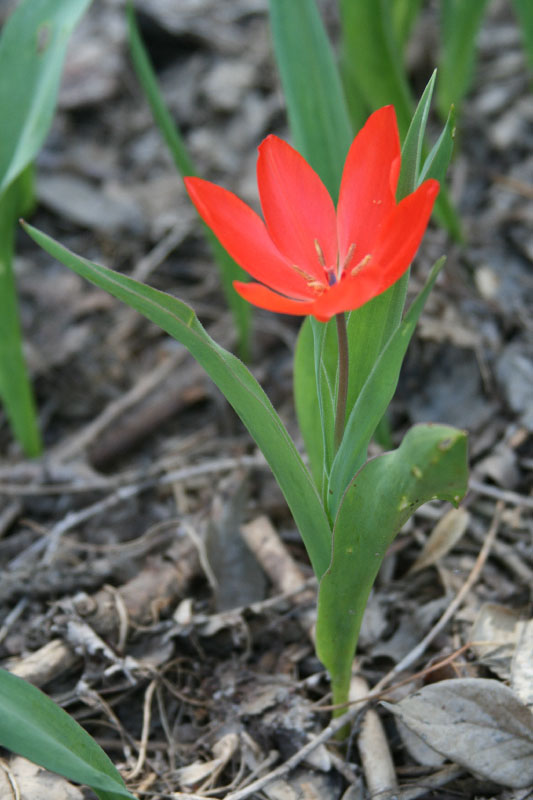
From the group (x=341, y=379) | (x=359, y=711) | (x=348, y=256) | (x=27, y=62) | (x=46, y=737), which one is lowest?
(x=359, y=711)

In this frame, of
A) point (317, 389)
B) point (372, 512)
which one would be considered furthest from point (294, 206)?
point (372, 512)

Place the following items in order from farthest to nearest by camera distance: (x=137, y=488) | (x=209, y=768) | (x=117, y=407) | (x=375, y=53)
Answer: (x=117, y=407)
(x=375, y=53)
(x=137, y=488)
(x=209, y=768)

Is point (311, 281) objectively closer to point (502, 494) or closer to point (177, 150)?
point (502, 494)

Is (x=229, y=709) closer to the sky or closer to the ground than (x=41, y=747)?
closer to the ground

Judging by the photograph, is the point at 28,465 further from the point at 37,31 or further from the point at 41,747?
the point at 41,747

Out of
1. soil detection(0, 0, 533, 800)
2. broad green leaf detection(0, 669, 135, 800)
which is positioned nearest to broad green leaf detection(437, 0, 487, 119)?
soil detection(0, 0, 533, 800)

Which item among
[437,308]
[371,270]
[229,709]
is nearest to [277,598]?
[229,709]

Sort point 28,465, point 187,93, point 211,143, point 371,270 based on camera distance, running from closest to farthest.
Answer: point 371,270, point 28,465, point 211,143, point 187,93
